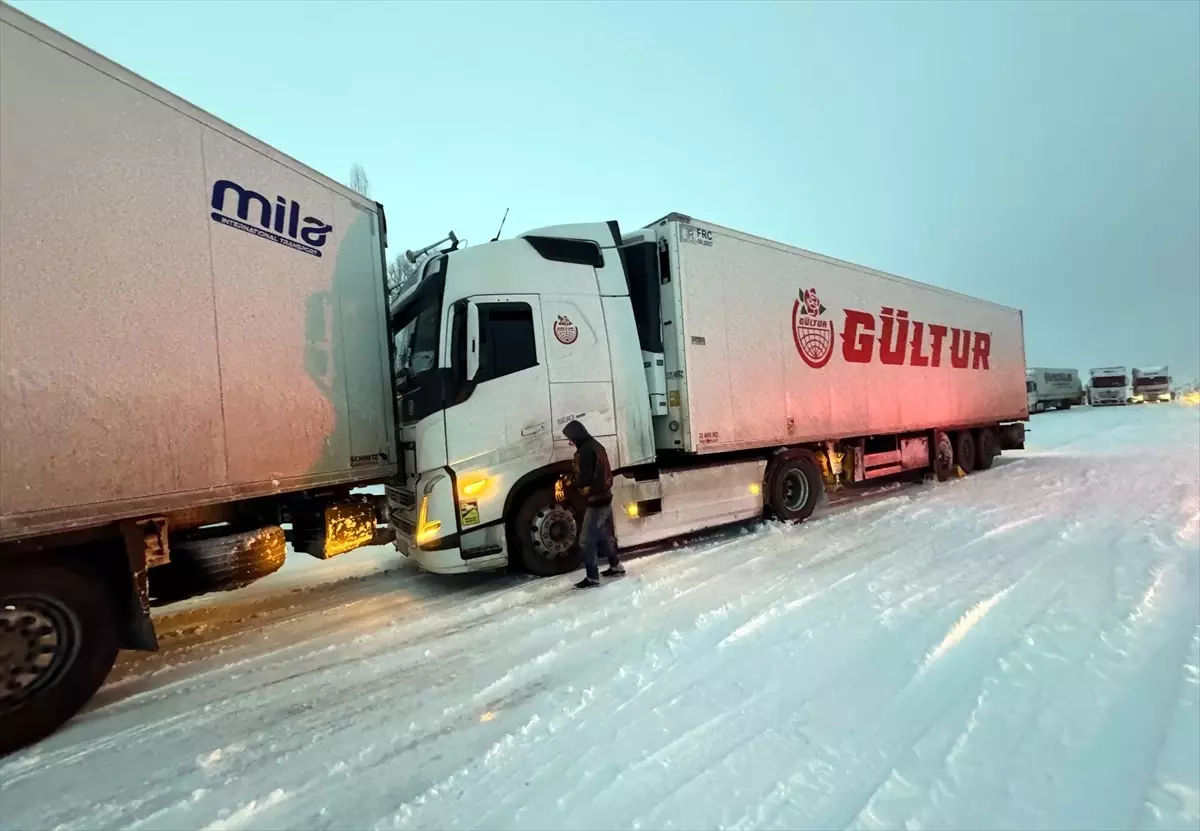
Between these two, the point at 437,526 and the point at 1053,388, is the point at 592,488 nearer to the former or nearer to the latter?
the point at 437,526

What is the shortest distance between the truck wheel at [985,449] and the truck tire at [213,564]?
45.3ft

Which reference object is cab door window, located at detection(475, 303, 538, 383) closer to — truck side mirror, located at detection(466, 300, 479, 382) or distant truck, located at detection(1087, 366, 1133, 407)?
truck side mirror, located at detection(466, 300, 479, 382)

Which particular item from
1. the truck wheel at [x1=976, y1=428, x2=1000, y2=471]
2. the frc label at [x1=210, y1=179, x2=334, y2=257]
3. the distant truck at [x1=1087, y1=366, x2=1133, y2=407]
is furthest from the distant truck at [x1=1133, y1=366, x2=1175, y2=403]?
the frc label at [x1=210, y1=179, x2=334, y2=257]

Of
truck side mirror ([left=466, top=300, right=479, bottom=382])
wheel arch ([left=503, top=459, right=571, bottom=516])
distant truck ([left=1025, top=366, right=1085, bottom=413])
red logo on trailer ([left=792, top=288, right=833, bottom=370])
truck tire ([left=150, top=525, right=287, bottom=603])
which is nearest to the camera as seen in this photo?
truck tire ([left=150, top=525, right=287, bottom=603])

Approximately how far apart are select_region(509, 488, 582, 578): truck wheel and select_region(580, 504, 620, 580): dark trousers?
290mm

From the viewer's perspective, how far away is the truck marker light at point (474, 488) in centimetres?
574

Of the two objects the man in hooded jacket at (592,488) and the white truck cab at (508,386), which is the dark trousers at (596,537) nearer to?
the man in hooded jacket at (592,488)

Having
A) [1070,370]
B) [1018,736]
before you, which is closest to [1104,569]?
[1018,736]

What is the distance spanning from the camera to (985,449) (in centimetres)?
1373

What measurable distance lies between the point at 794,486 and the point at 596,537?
12.7ft

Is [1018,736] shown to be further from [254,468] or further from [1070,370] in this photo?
[1070,370]

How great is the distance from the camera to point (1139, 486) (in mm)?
9453

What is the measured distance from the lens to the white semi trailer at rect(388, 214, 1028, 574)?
5840 mm

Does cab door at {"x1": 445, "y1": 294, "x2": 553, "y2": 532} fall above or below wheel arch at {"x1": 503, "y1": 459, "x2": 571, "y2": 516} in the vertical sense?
above
